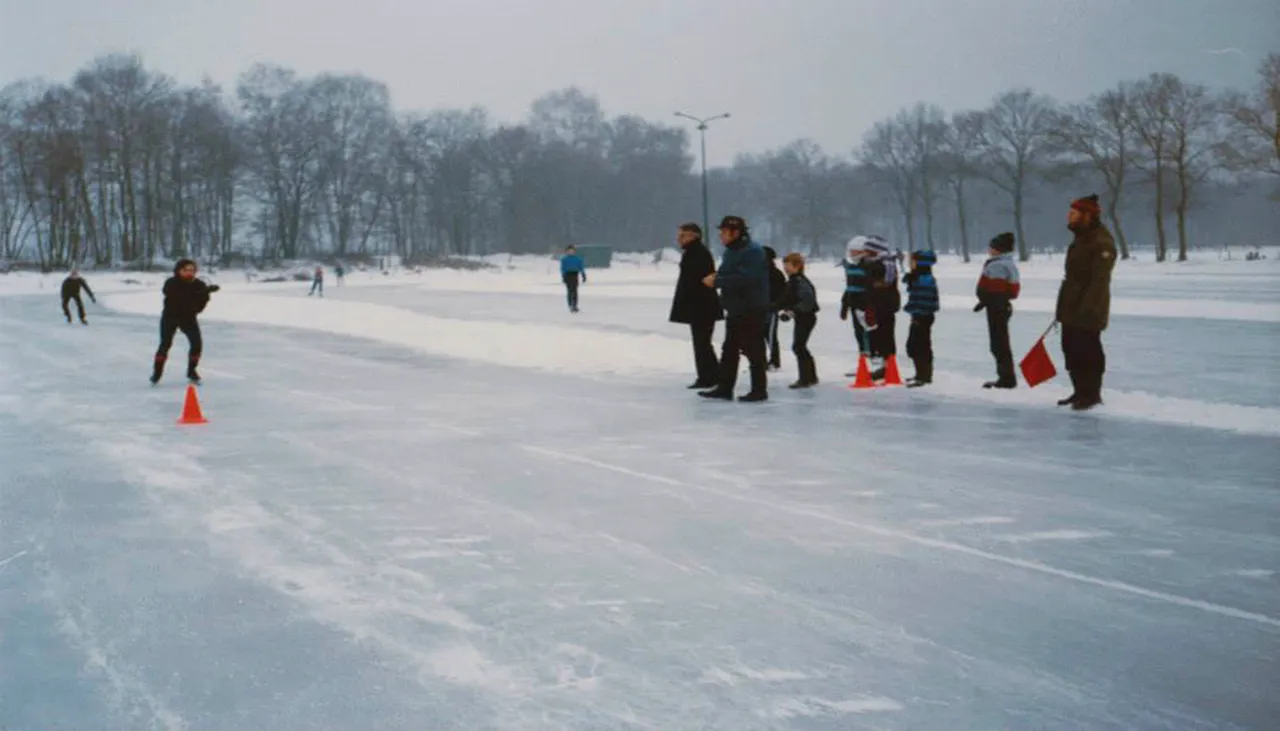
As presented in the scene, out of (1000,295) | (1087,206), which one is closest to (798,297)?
(1000,295)

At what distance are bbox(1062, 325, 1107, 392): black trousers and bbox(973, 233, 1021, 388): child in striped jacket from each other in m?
1.04

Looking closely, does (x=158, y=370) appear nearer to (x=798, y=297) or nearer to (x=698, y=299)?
(x=698, y=299)

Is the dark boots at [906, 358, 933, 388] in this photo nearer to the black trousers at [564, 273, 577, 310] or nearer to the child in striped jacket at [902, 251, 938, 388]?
the child in striped jacket at [902, 251, 938, 388]

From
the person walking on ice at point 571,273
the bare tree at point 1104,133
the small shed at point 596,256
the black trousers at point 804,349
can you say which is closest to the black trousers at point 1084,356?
the black trousers at point 804,349

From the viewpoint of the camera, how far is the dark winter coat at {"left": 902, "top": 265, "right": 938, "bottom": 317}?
42.1 ft

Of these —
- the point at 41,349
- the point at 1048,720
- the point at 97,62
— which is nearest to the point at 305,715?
the point at 1048,720

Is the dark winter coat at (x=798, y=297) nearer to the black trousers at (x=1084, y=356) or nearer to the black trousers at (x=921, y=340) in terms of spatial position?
the black trousers at (x=921, y=340)

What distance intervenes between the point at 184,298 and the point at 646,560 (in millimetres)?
10533

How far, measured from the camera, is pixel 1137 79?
58.5 meters

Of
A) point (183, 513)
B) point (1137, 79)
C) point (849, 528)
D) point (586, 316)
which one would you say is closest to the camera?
point (849, 528)

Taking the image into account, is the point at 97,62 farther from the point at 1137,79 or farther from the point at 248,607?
the point at 248,607

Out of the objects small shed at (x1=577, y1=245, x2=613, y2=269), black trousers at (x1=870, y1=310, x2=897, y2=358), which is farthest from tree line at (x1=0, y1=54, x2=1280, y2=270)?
black trousers at (x1=870, y1=310, x2=897, y2=358)

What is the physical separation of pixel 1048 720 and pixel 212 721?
2.61 metres

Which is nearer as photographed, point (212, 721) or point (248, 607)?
point (212, 721)
